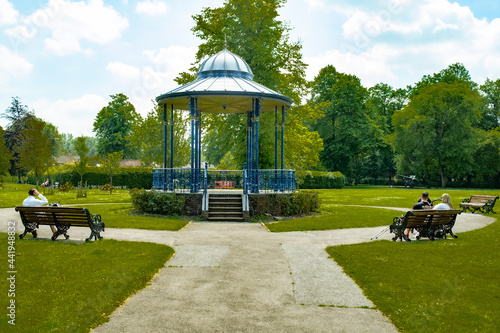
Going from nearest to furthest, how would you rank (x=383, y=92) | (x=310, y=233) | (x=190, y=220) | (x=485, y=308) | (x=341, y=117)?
(x=485, y=308), (x=310, y=233), (x=190, y=220), (x=341, y=117), (x=383, y=92)

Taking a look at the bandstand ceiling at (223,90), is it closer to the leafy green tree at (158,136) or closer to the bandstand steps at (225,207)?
the bandstand steps at (225,207)

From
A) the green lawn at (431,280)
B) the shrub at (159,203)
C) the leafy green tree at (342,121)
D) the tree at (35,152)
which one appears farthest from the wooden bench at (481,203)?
the tree at (35,152)

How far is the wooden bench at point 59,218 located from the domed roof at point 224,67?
10.8m

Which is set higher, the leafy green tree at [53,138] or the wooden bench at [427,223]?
the leafy green tree at [53,138]

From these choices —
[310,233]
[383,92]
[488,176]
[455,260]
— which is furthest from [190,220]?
[383,92]

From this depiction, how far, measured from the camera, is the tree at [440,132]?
53500 millimetres

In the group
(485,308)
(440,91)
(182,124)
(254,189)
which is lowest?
(485,308)

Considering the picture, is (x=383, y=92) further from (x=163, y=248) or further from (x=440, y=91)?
(x=163, y=248)

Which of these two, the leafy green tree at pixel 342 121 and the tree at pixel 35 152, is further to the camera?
the leafy green tree at pixel 342 121

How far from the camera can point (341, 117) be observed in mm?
54969

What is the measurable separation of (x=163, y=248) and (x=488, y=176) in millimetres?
58922

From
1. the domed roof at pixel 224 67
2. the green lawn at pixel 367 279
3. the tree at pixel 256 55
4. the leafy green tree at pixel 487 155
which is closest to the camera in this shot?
the green lawn at pixel 367 279

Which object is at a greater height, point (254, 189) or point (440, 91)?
point (440, 91)

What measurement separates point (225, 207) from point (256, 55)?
1259 centimetres
